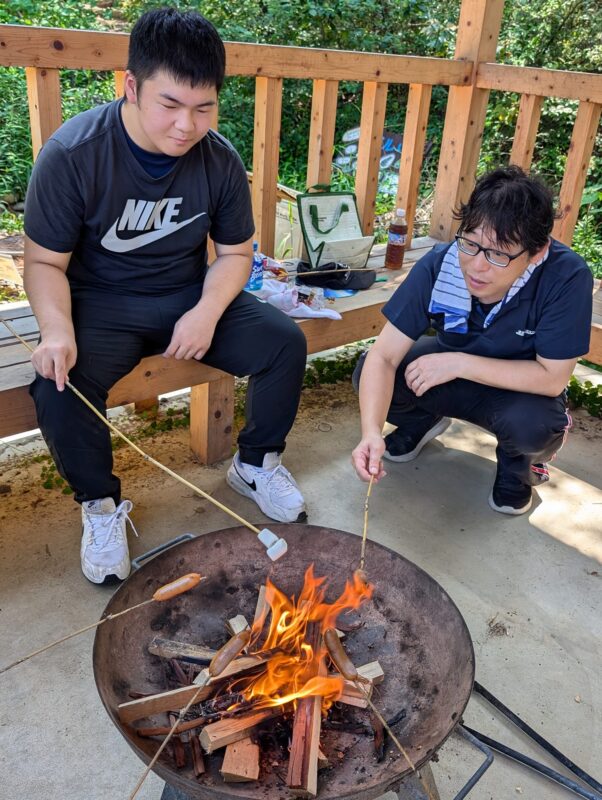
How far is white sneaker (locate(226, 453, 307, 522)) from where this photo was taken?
2.55m

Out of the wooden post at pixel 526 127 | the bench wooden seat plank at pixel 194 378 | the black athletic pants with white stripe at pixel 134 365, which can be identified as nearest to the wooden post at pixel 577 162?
the wooden post at pixel 526 127

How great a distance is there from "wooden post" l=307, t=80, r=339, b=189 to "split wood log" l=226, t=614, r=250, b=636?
2233 millimetres

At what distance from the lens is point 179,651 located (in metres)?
1.58

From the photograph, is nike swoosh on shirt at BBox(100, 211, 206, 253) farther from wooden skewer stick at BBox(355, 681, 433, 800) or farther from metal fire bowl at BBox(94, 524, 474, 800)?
wooden skewer stick at BBox(355, 681, 433, 800)

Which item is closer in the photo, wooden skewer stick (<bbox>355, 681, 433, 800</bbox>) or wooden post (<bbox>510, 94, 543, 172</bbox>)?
wooden skewer stick (<bbox>355, 681, 433, 800</bbox>)

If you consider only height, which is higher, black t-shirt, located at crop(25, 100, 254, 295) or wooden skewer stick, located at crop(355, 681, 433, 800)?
black t-shirt, located at crop(25, 100, 254, 295)

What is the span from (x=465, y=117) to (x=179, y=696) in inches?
131

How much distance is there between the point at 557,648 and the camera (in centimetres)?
215

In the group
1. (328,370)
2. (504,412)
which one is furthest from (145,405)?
(504,412)

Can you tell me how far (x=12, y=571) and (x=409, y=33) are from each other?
8.06m

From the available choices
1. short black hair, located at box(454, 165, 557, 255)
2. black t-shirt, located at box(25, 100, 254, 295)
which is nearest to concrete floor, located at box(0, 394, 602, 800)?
black t-shirt, located at box(25, 100, 254, 295)

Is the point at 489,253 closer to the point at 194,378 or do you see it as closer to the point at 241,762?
the point at 194,378

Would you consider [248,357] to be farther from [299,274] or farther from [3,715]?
[3,715]

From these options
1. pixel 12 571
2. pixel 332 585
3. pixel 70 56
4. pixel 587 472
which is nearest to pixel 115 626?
pixel 332 585
